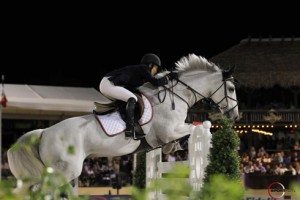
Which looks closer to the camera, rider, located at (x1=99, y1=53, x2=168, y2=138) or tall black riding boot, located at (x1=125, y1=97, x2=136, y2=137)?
tall black riding boot, located at (x1=125, y1=97, x2=136, y2=137)

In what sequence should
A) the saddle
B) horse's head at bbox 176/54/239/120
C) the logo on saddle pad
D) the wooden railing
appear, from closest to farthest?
the logo on saddle pad < the saddle < horse's head at bbox 176/54/239/120 < the wooden railing

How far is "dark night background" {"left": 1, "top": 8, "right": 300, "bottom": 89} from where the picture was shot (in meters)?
35.2

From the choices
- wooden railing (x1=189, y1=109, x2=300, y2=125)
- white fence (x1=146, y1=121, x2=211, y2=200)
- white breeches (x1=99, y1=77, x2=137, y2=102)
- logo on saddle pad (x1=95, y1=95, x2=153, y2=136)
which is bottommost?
white fence (x1=146, y1=121, x2=211, y2=200)

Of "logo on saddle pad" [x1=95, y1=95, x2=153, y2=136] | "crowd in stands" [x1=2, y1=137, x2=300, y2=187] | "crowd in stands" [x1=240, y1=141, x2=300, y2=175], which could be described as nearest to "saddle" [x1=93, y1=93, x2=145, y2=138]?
"logo on saddle pad" [x1=95, y1=95, x2=153, y2=136]

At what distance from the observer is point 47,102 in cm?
2550

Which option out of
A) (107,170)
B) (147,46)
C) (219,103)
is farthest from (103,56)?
(219,103)

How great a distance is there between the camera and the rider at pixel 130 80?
7555 millimetres

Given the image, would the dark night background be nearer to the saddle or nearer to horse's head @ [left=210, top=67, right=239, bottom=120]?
horse's head @ [left=210, top=67, right=239, bottom=120]

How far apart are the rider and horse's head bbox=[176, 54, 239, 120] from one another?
1.30ft

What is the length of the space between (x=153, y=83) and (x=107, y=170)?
57.5ft

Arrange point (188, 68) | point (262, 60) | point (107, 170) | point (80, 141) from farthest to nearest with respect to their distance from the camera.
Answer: point (262, 60) < point (107, 170) < point (188, 68) < point (80, 141)

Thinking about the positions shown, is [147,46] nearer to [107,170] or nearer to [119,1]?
[119,1]

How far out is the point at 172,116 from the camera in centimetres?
773

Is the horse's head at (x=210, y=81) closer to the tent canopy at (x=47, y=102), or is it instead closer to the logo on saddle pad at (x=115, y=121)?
the logo on saddle pad at (x=115, y=121)
